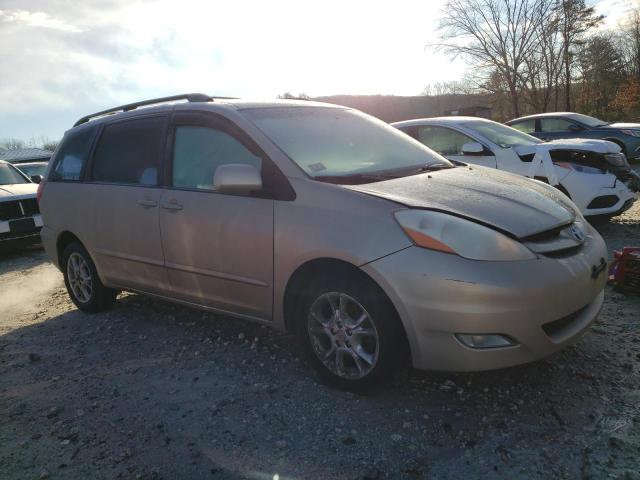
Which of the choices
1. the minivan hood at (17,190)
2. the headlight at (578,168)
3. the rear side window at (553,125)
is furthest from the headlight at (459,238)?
the rear side window at (553,125)

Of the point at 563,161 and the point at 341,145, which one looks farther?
the point at 563,161

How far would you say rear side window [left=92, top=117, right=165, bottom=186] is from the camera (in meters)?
3.74

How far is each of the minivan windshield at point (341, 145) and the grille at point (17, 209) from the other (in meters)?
6.13

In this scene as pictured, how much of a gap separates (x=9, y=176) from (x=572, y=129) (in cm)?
1153

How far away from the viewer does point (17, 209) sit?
7.84 m

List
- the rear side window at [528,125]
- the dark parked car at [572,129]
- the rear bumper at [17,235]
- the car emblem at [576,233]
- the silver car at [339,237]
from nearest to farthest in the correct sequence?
the silver car at [339,237] → the car emblem at [576,233] → the rear bumper at [17,235] → the dark parked car at [572,129] → the rear side window at [528,125]

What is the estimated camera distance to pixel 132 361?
348 cm

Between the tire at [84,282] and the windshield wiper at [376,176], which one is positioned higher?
the windshield wiper at [376,176]

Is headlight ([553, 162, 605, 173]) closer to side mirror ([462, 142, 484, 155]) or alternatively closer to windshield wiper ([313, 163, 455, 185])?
side mirror ([462, 142, 484, 155])

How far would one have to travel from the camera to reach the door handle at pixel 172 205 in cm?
342

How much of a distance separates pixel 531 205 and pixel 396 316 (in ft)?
3.37

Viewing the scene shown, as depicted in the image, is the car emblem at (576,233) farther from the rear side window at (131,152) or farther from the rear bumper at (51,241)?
the rear bumper at (51,241)

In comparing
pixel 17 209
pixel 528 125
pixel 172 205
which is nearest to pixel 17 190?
pixel 17 209

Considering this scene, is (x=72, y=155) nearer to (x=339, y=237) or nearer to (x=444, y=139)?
(x=339, y=237)
